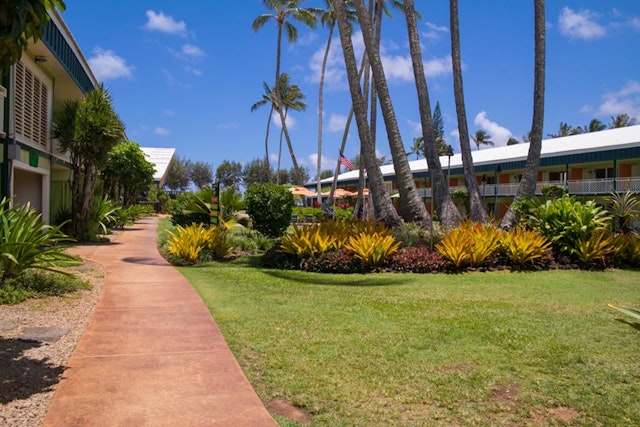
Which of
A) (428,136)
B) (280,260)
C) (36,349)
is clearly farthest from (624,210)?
(36,349)

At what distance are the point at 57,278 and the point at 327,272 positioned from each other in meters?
5.18

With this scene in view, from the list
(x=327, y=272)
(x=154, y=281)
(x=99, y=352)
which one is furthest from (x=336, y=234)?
(x=99, y=352)

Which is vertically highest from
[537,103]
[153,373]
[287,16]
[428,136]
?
[287,16]

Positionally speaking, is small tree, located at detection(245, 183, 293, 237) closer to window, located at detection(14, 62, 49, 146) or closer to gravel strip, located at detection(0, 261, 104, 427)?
window, located at detection(14, 62, 49, 146)

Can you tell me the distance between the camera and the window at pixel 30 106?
13117 millimetres

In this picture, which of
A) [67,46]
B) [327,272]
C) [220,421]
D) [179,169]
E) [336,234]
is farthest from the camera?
[179,169]

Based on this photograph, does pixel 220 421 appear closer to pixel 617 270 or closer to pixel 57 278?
pixel 57 278

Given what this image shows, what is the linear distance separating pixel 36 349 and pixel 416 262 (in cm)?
797

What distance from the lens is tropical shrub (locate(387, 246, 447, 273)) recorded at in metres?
11.5

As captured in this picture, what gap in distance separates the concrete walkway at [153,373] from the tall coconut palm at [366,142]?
7348 millimetres

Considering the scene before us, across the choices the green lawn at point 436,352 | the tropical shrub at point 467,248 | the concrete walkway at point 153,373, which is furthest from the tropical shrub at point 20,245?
the tropical shrub at point 467,248

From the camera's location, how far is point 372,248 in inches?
444

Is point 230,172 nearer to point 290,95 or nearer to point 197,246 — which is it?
point 290,95

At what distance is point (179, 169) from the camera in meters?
77.8
